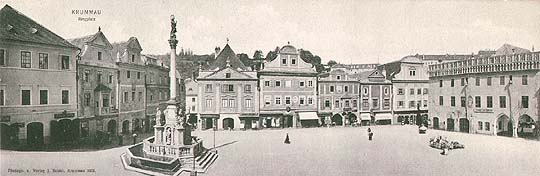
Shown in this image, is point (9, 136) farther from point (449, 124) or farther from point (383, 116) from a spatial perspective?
point (449, 124)

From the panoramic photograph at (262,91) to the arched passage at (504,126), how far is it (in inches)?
0.6

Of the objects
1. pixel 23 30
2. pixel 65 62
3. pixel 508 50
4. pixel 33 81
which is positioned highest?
pixel 23 30

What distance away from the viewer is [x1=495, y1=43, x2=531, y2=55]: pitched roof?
4984 millimetres

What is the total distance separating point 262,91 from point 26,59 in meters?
2.70

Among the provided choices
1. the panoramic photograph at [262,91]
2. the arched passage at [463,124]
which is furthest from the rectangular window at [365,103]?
the arched passage at [463,124]

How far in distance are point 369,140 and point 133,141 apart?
2888 mm

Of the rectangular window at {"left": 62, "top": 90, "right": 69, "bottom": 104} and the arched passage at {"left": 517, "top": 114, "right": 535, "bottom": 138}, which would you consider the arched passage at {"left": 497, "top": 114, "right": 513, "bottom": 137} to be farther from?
the rectangular window at {"left": 62, "top": 90, "right": 69, "bottom": 104}

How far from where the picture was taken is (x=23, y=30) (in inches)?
168

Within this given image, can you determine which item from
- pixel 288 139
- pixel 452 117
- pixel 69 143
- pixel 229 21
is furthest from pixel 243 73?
pixel 452 117

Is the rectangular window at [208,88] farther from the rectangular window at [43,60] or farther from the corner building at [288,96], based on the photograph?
the rectangular window at [43,60]

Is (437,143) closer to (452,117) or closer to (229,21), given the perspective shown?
(452,117)

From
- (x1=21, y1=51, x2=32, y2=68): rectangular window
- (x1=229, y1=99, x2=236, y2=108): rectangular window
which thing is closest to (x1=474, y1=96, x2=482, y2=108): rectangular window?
(x1=229, y1=99, x2=236, y2=108): rectangular window

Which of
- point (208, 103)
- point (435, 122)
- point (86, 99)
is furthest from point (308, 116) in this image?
point (86, 99)

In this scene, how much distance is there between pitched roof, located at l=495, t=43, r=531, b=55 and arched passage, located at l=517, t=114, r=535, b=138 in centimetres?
84
